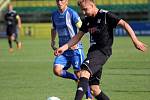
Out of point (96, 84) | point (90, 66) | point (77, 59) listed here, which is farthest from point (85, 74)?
point (77, 59)

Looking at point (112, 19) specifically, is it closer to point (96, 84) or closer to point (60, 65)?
point (96, 84)

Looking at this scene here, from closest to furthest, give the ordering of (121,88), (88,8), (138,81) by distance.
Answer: (88,8)
(121,88)
(138,81)

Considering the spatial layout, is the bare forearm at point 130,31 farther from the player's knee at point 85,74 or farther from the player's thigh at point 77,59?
the player's thigh at point 77,59

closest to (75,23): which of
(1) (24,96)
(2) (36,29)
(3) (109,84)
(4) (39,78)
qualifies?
(1) (24,96)

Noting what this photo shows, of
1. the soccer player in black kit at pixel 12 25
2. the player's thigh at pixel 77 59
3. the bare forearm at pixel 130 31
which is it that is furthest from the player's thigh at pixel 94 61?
the soccer player in black kit at pixel 12 25

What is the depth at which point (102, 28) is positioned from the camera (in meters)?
9.12

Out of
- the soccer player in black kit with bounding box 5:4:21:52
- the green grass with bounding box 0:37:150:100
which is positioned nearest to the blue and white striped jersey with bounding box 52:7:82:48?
the green grass with bounding box 0:37:150:100

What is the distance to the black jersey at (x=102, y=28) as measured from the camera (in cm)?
910

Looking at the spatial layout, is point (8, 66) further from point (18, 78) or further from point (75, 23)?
point (75, 23)

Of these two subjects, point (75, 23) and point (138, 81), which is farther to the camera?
point (138, 81)

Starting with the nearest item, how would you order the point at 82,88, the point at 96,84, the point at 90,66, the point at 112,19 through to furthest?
the point at 82,88, the point at 90,66, the point at 112,19, the point at 96,84

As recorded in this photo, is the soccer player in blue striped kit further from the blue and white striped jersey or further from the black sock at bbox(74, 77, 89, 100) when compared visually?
the black sock at bbox(74, 77, 89, 100)

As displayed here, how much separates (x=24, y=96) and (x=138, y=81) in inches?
143

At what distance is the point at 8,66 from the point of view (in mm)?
19531
